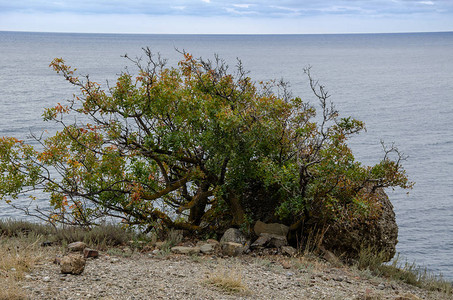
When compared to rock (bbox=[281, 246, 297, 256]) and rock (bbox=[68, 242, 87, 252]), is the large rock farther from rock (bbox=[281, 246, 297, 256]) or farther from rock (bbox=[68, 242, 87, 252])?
rock (bbox=[68, 242, 87, 252])

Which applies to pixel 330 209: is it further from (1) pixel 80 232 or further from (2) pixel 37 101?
(2) pixel 37 101

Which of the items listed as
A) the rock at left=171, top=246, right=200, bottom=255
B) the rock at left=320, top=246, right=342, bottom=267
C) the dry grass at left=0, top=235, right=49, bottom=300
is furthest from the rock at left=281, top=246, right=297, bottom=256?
the dry grass at left=0, top=235, right=49, bottom=300

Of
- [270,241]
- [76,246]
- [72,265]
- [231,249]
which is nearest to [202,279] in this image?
[72,265]

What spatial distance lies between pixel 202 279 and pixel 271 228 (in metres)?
4.21

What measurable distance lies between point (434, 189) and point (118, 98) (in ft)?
88.9

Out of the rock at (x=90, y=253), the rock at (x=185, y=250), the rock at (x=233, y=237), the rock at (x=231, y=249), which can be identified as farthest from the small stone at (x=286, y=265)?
the rock at (x=90, y=253)

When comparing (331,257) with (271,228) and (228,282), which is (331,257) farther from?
(228,282)

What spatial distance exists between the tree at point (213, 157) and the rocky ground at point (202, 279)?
1.54 m

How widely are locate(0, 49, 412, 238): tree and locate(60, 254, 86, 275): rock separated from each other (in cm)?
379

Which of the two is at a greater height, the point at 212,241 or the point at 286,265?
the point at 286,265

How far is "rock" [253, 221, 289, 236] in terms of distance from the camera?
12.5 metres

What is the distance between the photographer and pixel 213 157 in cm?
1284

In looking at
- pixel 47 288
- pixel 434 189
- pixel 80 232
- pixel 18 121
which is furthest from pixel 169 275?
pixel 18 121

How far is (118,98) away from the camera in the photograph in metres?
12.1
